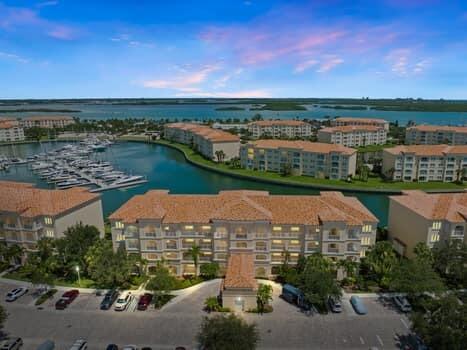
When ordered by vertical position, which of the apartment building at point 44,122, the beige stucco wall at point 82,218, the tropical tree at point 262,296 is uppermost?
the apartment building at point 44,122

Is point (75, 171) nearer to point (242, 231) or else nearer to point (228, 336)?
point (242, 231)

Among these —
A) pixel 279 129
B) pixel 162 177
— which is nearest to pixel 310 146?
pixel 162 177

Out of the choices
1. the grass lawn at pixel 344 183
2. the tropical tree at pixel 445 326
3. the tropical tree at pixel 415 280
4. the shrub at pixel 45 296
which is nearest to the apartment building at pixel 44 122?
the grass lawn at pixel 344 183

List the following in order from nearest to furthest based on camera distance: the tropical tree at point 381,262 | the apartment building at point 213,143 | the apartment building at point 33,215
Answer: the tropical tree at point 381,262 → the apartment building at point 33,215 → the apartment building at point 213,143

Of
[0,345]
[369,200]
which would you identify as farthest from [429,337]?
[369,200]

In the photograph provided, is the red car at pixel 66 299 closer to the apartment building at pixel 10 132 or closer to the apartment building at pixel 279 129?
the apartment building at pixel 279 129
